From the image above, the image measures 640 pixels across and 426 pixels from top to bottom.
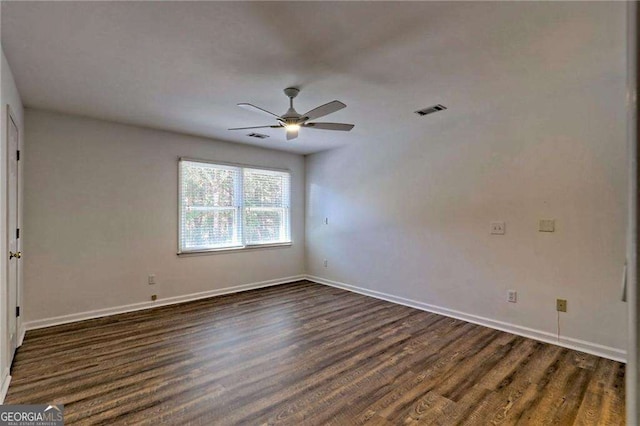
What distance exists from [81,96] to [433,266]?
4295mm

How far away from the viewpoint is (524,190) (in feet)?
10.8

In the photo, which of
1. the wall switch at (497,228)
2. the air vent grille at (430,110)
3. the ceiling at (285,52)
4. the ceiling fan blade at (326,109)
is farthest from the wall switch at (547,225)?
the ceiling fan blade at (326,109)

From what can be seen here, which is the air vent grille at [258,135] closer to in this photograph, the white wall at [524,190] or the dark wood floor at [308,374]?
the white wall at [524,190]

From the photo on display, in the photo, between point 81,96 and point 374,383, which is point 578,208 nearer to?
point 374,383

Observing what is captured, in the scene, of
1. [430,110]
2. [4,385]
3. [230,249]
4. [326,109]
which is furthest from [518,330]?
[4,385]

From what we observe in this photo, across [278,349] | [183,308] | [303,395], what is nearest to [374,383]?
[303,395]

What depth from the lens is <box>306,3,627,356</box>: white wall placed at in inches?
99.3

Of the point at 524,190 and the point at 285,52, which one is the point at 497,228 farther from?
the point at 285,52

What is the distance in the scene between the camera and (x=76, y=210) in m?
3.73

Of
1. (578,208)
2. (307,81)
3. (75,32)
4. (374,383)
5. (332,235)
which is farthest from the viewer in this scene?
(332,235)

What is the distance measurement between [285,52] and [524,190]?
2.71 meters

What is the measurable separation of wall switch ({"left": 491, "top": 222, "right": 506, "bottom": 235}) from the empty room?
0.05 feet

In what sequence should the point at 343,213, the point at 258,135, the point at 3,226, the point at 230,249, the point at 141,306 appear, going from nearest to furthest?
the point at 3,226, the point at 141,306, the point at 258,135, the point at 230,249, the point at 343,213

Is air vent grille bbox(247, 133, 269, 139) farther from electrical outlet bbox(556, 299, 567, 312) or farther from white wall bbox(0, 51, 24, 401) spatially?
electrical outlet bbox(556, 299, 567, 312)
